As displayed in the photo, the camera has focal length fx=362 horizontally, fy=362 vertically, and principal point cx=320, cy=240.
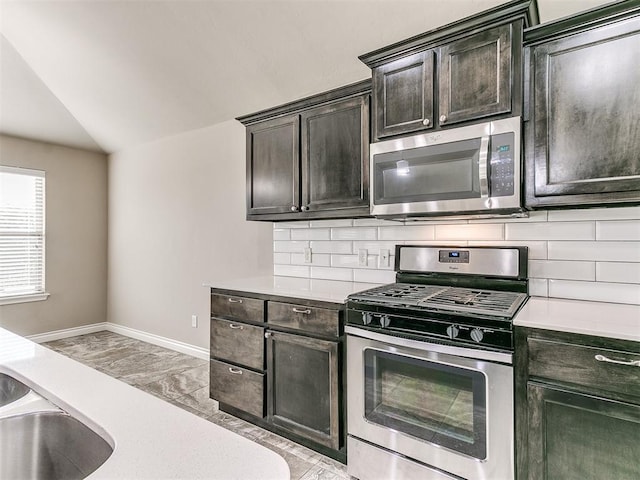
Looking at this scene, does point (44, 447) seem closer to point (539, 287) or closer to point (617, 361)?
point (617, 361)

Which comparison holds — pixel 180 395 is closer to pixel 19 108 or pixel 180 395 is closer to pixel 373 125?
pixel 373 125

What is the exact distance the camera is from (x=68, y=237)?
4734mm

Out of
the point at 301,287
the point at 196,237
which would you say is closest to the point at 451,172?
the point at 301,287

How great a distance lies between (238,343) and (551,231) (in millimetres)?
2055

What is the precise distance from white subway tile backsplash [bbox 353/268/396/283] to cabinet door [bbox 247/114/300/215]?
2.17 feet

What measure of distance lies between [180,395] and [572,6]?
3.74 meters

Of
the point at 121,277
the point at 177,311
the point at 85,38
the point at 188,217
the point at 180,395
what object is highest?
the point at 85,38

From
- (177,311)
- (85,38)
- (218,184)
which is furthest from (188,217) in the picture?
(85,38)

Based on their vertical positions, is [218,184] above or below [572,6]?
below

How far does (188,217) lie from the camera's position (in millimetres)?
4098

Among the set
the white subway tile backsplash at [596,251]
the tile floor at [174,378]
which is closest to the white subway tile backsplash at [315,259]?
the tile floor at [174,378]

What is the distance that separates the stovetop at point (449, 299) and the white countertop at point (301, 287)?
0.23 metres

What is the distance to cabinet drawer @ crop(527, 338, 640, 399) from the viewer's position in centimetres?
129

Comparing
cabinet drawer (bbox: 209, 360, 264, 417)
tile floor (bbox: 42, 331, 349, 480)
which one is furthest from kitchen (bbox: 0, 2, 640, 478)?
cabinet drawer (bbox: 209, 360, 264, 417)
